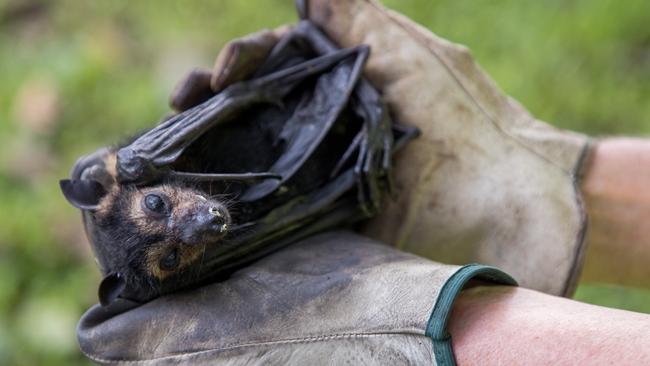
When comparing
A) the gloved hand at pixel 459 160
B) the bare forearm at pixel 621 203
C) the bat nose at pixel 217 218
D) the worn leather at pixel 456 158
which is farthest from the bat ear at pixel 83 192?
the bare forearm at pixel 621 203

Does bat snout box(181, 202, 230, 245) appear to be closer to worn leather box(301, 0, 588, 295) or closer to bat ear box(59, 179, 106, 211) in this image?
bat ear box(59, 179, 106, 211)

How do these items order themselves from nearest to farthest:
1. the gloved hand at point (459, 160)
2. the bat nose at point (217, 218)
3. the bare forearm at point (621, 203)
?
the bat nose at point (217, 218) < the gloved hand at point (459, 160) < the bare forearm at point (621, 203)

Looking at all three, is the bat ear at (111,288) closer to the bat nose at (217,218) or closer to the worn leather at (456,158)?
the bat nose at (217,218)

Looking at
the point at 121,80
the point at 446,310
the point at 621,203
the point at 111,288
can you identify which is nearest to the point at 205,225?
the point at 111,288

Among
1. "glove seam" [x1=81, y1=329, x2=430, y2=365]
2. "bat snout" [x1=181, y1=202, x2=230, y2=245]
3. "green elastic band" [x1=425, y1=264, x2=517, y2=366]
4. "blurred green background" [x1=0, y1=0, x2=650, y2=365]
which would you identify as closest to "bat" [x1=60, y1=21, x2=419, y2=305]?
"bat snout" [x1=181, y1=202, x2=230, y2=245]

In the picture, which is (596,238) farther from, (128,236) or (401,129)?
(128,236)

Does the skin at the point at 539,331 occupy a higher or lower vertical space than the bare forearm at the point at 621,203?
higher
